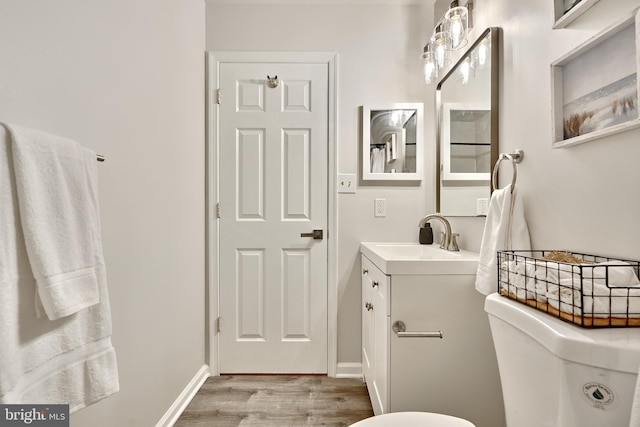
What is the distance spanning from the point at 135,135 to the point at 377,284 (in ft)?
4.06

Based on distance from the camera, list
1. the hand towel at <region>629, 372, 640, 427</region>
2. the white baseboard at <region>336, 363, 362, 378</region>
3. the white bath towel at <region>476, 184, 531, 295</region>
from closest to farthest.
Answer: the hand towel at <region>629, 372, 640, 427</region> → the white bath towel at <region>476, 184, 531, 295</region> → the white baseboard at <region>336, 363, 362, 378</region>

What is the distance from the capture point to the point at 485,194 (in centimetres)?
162

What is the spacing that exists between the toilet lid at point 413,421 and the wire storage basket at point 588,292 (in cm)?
41

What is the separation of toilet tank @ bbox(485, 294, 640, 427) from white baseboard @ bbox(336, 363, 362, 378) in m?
1.47

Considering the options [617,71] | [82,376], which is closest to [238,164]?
[82,376]

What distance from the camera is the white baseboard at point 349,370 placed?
2252mm

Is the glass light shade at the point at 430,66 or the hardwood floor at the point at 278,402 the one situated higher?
the glass light shade at the point at 430,66

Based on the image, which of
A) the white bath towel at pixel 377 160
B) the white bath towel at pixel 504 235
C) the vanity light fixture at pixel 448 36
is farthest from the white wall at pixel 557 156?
the white bath towel at pixel 377 160

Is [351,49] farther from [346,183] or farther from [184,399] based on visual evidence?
[184,399]

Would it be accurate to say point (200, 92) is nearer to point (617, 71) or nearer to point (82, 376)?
point (82, 376)

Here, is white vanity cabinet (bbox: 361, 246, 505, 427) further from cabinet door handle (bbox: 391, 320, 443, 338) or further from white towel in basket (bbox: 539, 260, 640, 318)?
white towel in basket (bbox: 539, 260, 640, 318)

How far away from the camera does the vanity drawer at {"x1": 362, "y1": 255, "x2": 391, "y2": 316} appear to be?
56.3 inches

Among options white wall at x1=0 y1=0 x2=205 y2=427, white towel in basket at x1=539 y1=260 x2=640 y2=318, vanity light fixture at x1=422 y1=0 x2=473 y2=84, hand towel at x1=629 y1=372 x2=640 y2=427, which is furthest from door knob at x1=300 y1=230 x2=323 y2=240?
hand towel at x1=629 y1=372 x2=640 y2=427

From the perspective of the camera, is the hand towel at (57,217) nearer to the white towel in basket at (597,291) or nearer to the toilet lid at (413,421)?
the toilet lid at (413,421)
